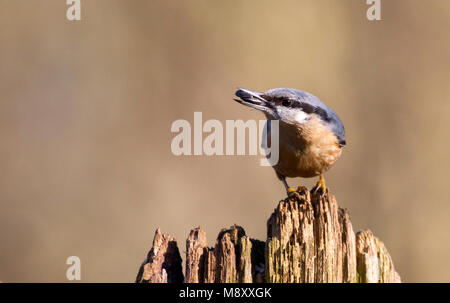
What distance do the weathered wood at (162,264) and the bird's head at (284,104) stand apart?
109cm

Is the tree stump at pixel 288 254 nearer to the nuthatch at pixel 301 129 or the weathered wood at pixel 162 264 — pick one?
the weathered wood at pixel 162 264

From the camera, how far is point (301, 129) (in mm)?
4066

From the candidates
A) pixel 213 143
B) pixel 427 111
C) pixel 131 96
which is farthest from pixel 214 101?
pixel 427 111

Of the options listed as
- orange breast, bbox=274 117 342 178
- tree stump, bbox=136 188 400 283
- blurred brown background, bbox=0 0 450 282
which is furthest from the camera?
blurred brown background, bbox=0 0 450 282

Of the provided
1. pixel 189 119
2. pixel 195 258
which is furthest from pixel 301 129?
pixel 189 119

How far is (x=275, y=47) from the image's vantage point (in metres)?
6.91

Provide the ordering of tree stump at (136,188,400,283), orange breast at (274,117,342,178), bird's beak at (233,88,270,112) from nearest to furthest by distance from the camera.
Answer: tree stump at (136,188,400,283) < bird's beak at (233,88,270,112) < orange breast at (274,117,342,178)

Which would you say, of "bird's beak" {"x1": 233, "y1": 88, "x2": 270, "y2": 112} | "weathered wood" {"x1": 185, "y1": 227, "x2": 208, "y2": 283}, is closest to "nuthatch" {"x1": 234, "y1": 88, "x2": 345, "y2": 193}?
"bird's beak" {"x1": 233, "y1": 88, "x2": 270, "y2": 112}

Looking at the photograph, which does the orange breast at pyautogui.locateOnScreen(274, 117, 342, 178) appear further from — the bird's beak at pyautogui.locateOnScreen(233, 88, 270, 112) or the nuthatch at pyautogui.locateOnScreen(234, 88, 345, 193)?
the bird's beak at pyautogui.locateOnScreen(233, 88, 270, 112)

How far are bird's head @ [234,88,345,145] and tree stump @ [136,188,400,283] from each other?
0.83m

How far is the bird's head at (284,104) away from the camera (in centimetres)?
384

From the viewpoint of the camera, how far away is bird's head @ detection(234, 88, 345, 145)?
3.84 m

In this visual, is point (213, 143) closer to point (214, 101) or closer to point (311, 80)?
point (214, 101)

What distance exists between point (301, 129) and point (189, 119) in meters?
2.50
